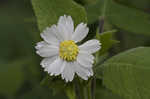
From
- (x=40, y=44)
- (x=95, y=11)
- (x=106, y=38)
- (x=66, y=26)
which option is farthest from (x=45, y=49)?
(x=95, y=11)

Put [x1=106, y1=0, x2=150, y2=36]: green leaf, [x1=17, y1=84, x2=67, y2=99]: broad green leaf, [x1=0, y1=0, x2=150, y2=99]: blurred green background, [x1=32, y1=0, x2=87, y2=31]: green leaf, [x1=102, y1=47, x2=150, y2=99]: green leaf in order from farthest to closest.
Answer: [x1=17, y1=84, x2=67, y2=99]: broad green leaf
[x1=0, y1=0, x2=150, y2=99]: blurred green background
[x1=106, y1=0, x2=150, y2=36]: green leaf
[x1=32, y1=0, x2=87, y2=31]: green leaf
[x1=102, y1=47, x2=150, y2=99]: green leaf

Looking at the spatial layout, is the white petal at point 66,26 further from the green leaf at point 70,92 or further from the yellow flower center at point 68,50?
the green leaf at point 70,92

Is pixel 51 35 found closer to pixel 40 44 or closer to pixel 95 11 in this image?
pixel 40 44

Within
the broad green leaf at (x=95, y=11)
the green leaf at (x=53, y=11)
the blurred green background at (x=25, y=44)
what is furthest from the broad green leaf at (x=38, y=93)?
the green leaf at (x=53, y=11)

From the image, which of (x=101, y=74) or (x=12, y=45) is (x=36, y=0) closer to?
(x=101, y=74)

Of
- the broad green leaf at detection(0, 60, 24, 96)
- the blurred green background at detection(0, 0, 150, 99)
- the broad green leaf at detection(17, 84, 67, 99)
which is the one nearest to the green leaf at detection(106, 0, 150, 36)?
the blurred green background at detection(0, 0, 150, 99)

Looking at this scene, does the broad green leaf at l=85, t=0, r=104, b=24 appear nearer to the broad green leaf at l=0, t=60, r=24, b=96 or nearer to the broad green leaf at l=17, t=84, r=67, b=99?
the broad green leaf at l=17, t=84, r=67, b=99
